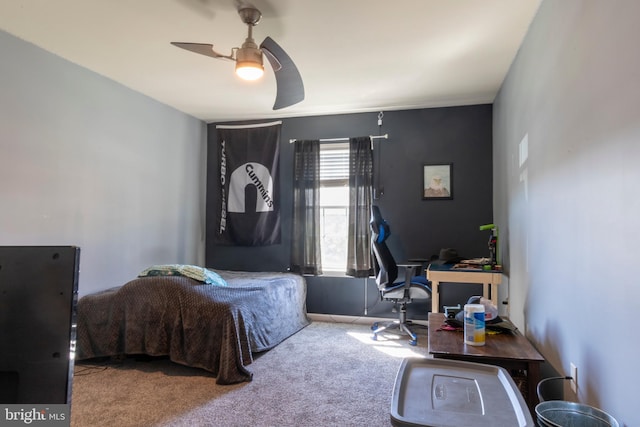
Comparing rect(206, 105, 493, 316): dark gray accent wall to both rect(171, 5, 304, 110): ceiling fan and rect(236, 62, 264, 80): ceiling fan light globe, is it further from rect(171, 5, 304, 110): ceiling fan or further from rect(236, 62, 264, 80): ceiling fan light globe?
rect(236, 62, 264, 80): ceiling fan light globe

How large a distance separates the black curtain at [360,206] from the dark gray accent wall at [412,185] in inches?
5.8

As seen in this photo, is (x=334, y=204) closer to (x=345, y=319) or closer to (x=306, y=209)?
(x=306, y=209)

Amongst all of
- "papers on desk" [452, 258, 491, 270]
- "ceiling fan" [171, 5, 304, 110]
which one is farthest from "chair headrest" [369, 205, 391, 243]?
"ceiling fan" [171, 5, 304, 110]

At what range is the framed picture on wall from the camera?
14.0ft

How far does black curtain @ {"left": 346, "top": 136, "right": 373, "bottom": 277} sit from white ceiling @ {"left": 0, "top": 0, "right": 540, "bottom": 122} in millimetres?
640

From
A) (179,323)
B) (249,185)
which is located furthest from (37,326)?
(249,185)

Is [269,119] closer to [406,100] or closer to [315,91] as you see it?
[315,91]

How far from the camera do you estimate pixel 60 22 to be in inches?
103

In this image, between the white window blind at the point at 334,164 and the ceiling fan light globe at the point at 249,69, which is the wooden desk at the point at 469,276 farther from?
the ceiling fan light globe at the point at 249,69

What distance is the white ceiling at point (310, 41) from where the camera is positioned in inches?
95.1

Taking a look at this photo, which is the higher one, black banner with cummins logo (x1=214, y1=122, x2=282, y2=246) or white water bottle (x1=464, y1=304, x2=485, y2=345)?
black banner with cummins logo (x1=214, y1=122, x2=282, y2=246)

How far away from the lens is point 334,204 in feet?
15.1

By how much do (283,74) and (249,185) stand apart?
2.37 meters

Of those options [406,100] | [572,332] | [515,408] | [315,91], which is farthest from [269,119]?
[515,408]
